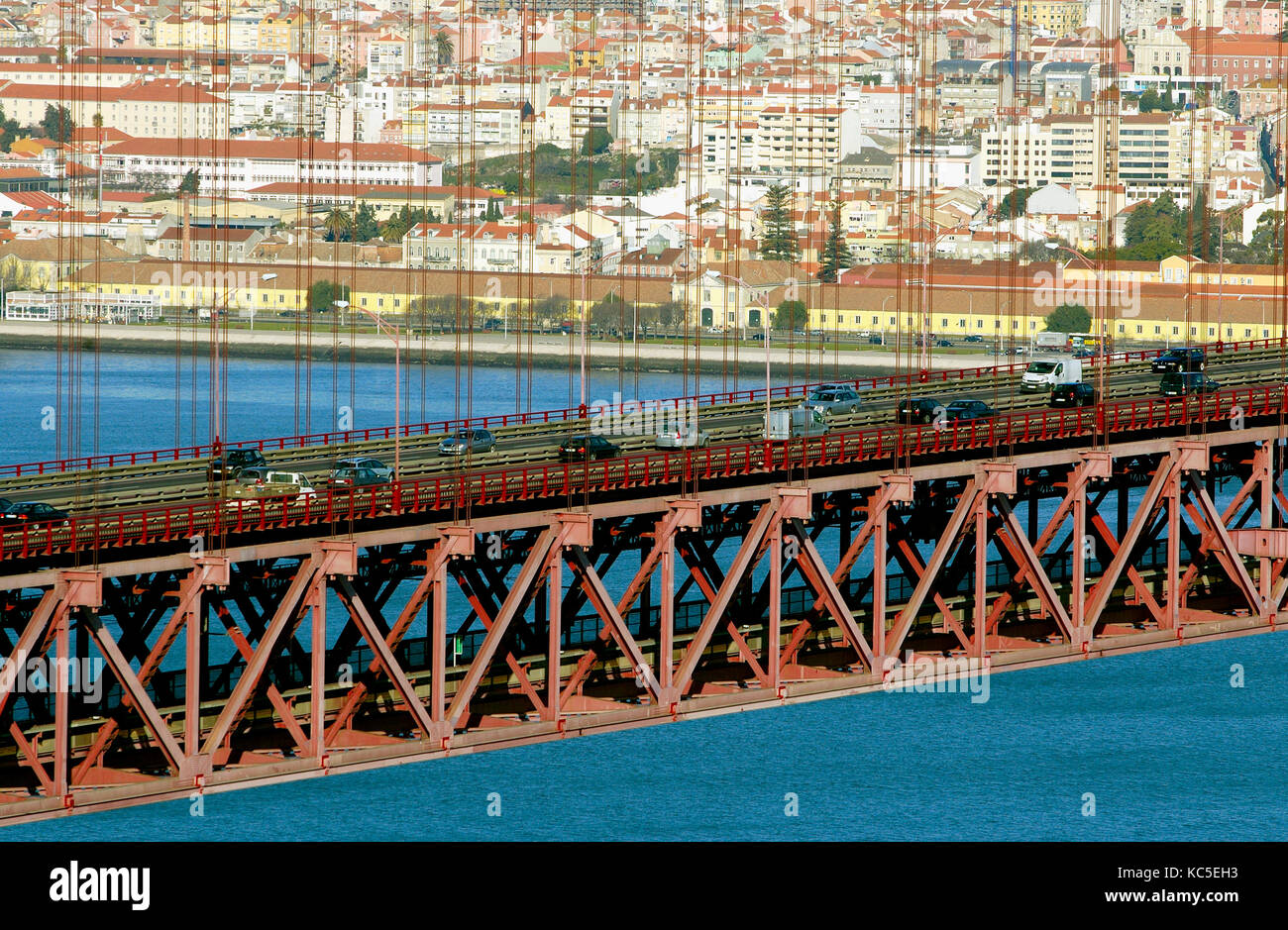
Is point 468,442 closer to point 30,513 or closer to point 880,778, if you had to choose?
point 30,513

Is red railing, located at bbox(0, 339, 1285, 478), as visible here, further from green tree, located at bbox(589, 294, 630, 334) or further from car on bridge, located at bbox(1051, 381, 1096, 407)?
green tree, located at bbox(589, 294, 630, 334)

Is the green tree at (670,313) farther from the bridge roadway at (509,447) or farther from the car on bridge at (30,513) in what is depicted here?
the car on bridge at (30,513)

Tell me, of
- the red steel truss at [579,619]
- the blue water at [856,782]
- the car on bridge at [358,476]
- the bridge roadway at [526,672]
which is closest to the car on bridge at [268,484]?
the car on bridge at [358,476]

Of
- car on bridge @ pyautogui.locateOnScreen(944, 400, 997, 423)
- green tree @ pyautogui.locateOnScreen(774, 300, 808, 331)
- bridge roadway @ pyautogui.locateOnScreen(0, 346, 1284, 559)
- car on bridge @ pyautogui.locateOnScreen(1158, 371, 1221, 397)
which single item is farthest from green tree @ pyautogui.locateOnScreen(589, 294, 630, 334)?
car on bridge @ pyautogui.locateOnScreen(944, 400, 997, 423)

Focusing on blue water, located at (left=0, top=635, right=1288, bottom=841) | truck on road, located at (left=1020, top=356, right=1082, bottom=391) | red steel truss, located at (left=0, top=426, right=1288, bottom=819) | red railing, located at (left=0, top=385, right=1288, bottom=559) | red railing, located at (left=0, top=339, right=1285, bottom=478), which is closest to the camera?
red railing, located at (left=0, top=385, right=1288, bottom=559)

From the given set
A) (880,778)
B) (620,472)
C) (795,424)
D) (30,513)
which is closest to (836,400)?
(795,424)

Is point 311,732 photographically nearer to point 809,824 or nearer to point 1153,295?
point 809,824
